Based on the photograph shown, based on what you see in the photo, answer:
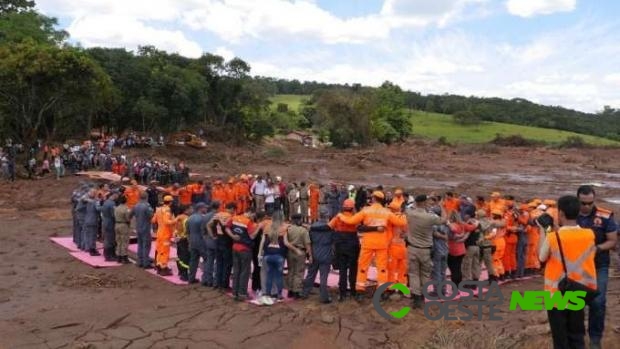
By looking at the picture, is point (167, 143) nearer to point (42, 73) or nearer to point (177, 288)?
point (42, 73)

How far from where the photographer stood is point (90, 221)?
1314cm

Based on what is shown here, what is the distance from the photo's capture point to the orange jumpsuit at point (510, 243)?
11023 mm

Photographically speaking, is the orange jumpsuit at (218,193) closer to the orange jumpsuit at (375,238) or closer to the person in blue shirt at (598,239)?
the orange jumpsuit at (375,238)

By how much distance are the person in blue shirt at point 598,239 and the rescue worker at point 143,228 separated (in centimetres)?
827

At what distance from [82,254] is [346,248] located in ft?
24.5

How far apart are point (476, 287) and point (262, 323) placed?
3939mm

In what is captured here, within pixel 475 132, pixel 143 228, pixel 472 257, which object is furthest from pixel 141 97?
pixel 475 132

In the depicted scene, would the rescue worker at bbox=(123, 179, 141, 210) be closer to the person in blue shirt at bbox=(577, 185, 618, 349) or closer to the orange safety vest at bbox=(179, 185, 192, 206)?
the orange safety vest at bbox=(179, 185, 192, 206)

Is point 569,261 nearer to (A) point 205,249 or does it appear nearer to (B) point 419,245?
(B) point 419,245

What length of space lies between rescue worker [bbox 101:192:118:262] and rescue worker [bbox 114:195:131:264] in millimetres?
174

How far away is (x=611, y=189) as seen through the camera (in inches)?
1265

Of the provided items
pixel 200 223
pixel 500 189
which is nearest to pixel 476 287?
pixel 200 223

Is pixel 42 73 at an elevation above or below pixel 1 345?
above

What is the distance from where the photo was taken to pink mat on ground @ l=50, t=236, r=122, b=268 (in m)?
12.4
